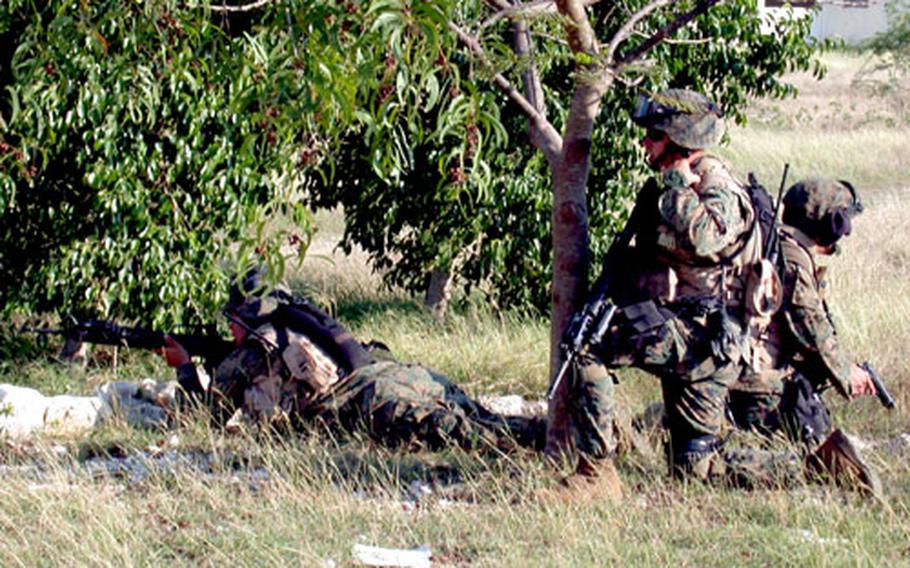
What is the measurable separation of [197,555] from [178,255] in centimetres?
386

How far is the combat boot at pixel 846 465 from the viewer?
220 inches

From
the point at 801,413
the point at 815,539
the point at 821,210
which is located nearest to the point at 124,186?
the point at 821,210

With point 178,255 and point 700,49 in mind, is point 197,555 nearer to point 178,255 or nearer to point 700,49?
point 178,255

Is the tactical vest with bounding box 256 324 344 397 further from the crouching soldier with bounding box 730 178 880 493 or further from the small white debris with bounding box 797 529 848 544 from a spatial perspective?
the small white debris with bounding box 797 529 848 544

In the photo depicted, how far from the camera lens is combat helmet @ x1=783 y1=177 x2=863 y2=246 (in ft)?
21.1

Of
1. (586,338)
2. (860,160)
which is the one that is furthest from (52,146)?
(860,160)

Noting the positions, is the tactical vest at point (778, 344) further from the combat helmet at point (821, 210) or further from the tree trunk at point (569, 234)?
the tree trunk at point (569, 234)

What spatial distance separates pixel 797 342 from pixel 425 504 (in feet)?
5.89

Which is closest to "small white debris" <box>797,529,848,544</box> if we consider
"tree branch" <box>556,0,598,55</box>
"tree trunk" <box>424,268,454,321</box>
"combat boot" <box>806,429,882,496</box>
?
"combat boot" <box>806,429,882,496</box>

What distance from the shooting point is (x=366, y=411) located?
22.8ft

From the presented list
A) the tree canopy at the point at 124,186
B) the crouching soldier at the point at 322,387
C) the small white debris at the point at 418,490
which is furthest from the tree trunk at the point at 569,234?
the tree canopy at the point at 124,186

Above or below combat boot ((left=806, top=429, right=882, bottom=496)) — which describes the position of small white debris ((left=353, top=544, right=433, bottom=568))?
below

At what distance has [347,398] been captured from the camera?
7.05m

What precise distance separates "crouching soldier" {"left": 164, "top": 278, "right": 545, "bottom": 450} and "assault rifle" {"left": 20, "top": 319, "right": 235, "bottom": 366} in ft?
0.81
